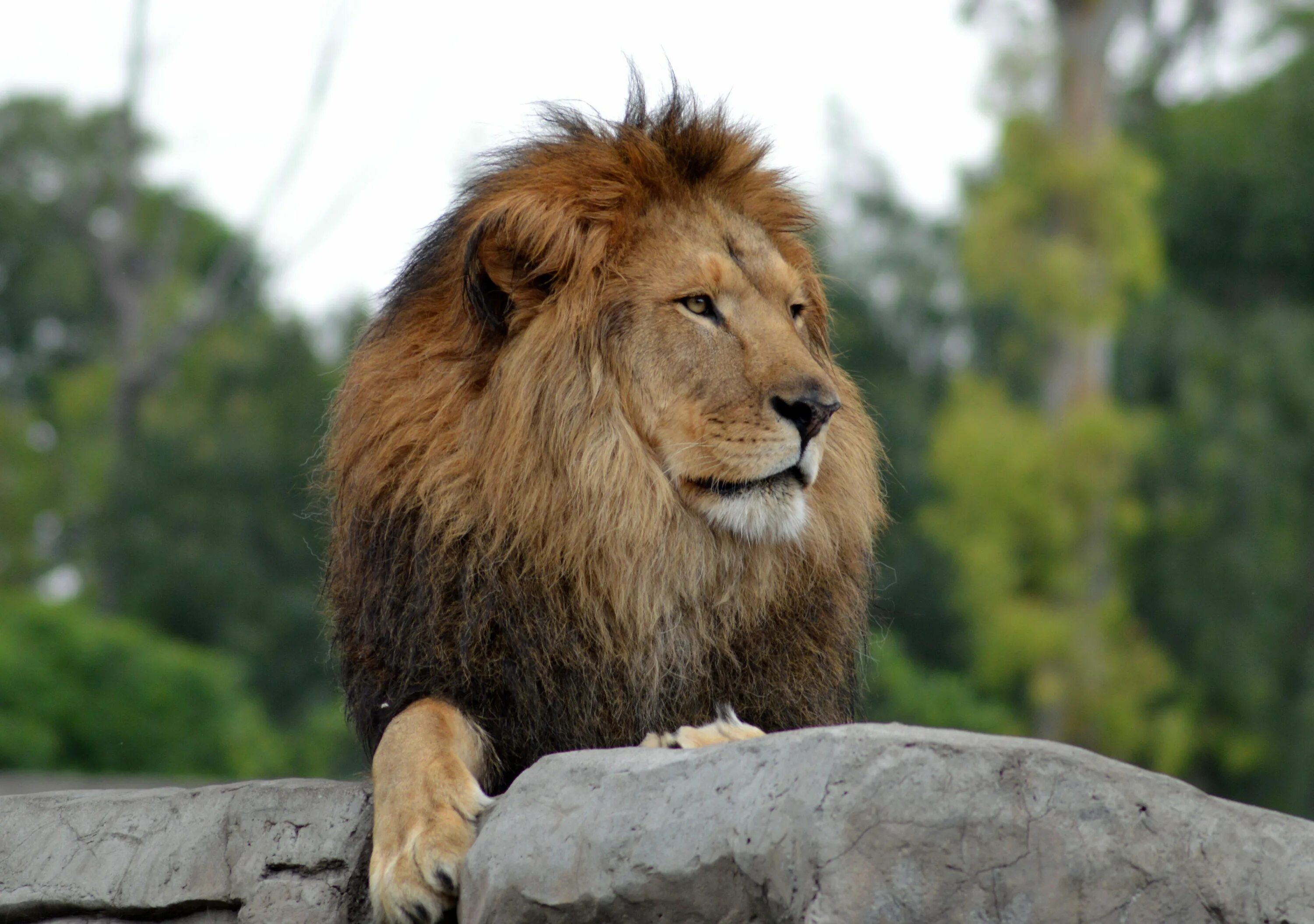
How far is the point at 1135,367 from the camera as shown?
2066cm

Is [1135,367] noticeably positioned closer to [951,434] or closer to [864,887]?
[951,434]

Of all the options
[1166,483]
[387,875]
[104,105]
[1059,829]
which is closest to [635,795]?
[387,875]

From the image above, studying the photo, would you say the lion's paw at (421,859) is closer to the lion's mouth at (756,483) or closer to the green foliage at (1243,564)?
the lion's mouth at (756,483)

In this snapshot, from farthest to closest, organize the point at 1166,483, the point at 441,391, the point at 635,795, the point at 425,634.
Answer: the point at 1166,483
the point at 441,391
the point at 425,634
the point at 635,795

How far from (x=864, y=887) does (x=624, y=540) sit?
1.05m

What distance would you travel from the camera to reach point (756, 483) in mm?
3094

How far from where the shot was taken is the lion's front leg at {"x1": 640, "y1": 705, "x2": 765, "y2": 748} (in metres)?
2.82

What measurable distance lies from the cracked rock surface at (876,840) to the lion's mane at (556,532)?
1.45 feet

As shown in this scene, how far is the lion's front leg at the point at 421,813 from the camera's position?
2553 millimetres

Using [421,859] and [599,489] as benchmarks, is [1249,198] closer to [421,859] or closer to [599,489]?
[599,489]

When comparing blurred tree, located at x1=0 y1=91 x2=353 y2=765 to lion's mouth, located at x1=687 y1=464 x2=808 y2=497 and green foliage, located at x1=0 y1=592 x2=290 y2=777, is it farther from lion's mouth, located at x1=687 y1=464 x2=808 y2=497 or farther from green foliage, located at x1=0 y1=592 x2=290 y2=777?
lion's mouth, located at x1=687 y1=464 x2=808 y2=497

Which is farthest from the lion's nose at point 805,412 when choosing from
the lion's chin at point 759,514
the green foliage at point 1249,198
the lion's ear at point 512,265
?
the green foliage at point 1249,198

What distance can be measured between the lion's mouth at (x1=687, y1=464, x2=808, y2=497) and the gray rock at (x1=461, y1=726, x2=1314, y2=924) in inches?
28.1

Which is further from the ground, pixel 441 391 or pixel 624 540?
pixel 441 391
